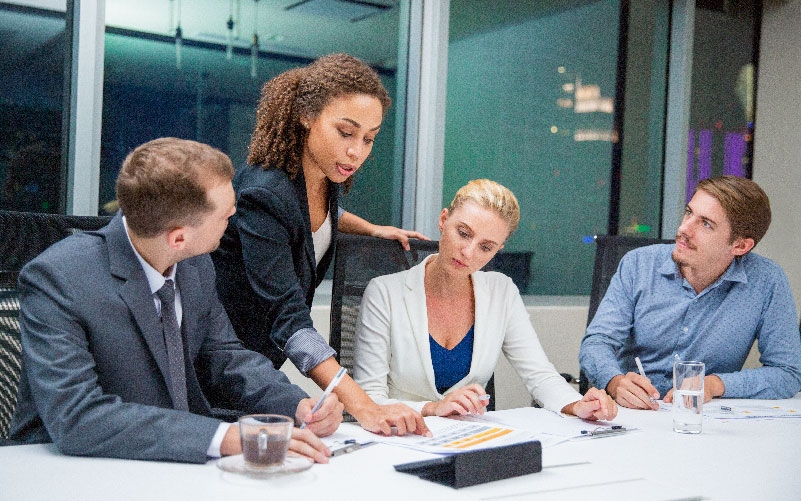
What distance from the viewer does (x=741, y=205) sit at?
2465 millimetres

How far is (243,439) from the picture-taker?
4.07 ft

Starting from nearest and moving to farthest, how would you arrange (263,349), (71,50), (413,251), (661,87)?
(263,349)
(413,251)
(71,50)
(661,87)

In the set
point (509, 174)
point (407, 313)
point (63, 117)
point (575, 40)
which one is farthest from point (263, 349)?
point (575, 40)

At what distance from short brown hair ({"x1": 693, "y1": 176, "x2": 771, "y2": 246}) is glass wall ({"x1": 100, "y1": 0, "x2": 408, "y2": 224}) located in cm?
134

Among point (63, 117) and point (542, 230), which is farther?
point (542, 230)

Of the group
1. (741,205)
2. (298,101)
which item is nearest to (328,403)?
(298,101)

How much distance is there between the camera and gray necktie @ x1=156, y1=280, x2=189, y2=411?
1.52m

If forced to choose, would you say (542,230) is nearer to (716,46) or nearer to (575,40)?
(575,40)

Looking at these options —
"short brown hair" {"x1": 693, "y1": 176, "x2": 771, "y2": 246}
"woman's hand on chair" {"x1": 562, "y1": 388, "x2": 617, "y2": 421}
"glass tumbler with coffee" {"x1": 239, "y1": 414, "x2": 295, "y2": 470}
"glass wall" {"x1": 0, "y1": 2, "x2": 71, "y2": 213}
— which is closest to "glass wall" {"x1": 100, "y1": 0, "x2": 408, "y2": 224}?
"glass wall" {"x1": 0, "y1": 2, "x2": 71, "y2": 213}

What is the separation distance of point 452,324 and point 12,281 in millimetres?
1133

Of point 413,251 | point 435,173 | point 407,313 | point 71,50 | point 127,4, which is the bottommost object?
point 407,313

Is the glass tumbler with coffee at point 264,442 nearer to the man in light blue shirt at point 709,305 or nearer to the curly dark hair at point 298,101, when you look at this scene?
the curly dark hair at point 298,101

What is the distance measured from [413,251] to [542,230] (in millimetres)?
2187

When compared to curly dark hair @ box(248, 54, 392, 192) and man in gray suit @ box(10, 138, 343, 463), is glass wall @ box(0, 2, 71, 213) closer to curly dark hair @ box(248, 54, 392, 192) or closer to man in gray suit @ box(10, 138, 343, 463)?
curly dark hair @ box(248, 54, 392, 192)
